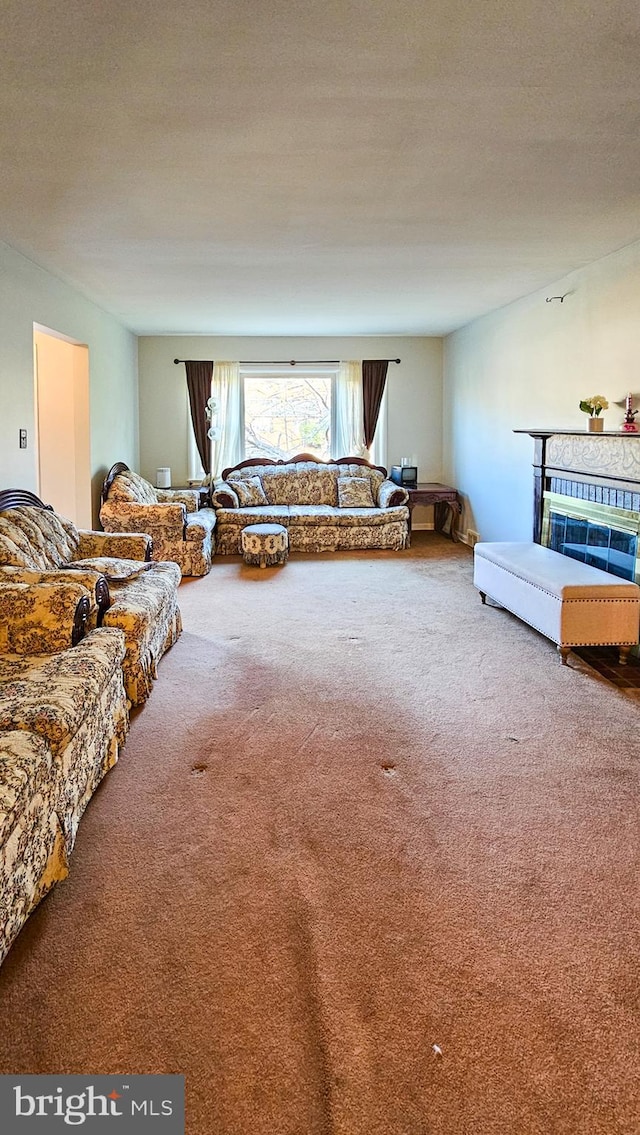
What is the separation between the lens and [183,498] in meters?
7.99

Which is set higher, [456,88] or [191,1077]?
[456,88]

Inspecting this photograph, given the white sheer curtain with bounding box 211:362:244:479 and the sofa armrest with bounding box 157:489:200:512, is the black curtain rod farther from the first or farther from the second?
the sofa armrest with bounding box 157:489:200:512

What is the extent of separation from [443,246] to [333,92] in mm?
2370

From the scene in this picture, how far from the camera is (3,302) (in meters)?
4.73

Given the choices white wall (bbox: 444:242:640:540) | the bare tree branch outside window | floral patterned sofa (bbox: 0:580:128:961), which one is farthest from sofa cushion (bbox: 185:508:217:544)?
floral patterned sofa (bbox: 0:580:128:961)

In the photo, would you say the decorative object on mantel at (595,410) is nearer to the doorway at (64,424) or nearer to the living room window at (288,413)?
the doorway at (64,424)

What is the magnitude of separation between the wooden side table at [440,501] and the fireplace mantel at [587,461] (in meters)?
2.74

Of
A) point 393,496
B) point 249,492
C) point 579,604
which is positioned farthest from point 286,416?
point 579,604

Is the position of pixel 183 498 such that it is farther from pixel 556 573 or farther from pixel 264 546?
pixel 556 573

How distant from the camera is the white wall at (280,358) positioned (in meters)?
9.42

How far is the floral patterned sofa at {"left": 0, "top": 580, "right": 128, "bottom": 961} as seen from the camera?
1.94 meters

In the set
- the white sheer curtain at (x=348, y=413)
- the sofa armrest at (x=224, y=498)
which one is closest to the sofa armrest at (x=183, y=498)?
the sofa armrest at (x=224, y=498)

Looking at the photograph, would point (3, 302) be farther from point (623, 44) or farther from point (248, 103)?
point (623, 44)

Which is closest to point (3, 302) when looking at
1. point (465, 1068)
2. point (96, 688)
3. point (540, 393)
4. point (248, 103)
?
point (248, 103)
